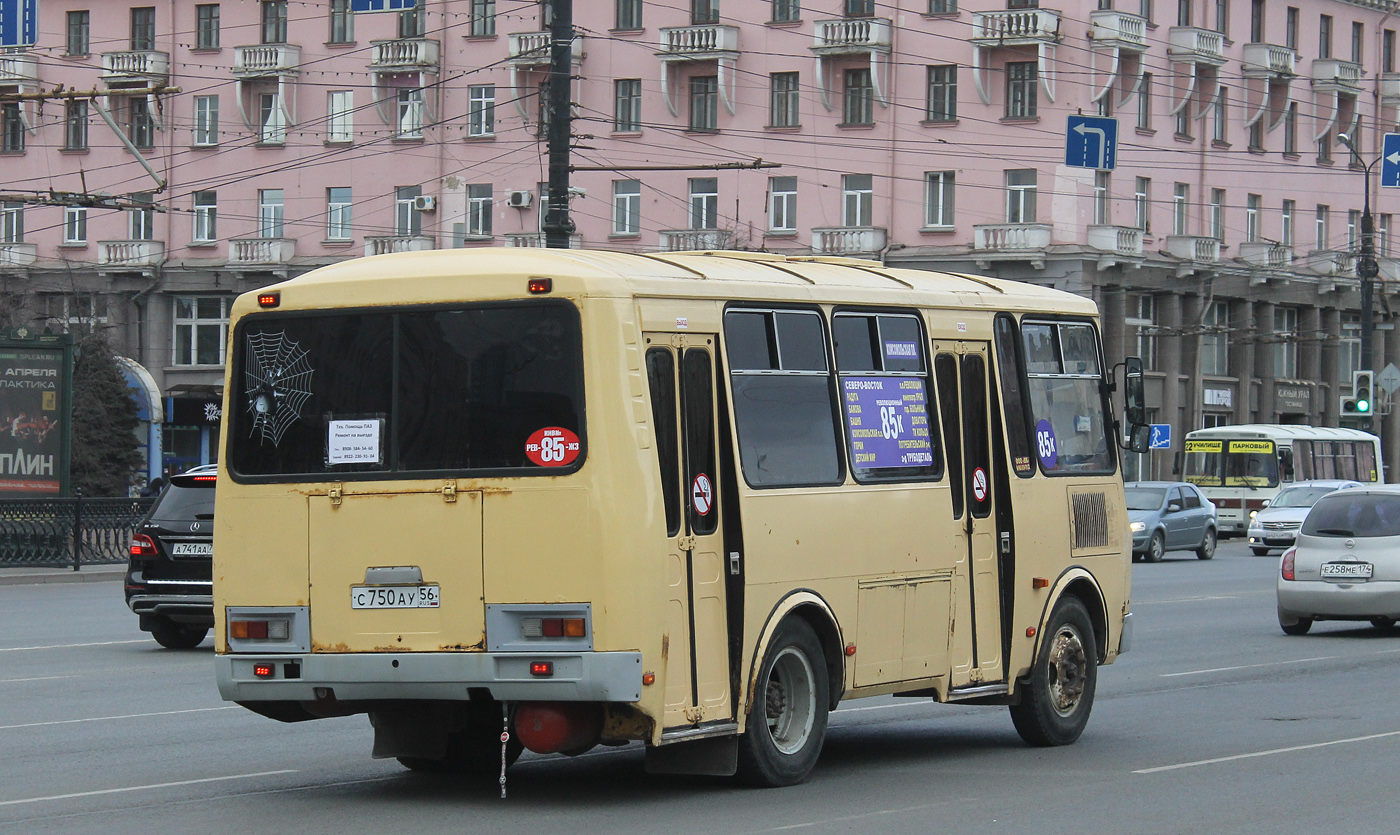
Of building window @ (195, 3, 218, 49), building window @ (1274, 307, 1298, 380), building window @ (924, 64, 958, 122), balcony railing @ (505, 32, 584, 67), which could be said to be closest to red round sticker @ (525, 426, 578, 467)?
building window @ (924, 64, 958, 122)

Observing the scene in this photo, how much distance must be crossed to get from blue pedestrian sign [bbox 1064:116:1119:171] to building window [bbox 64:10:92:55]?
3502cm

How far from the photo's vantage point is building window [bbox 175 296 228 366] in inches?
2461

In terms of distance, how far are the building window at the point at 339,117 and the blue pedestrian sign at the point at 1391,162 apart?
32218 millimetres

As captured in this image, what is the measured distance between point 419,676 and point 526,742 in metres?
0.57

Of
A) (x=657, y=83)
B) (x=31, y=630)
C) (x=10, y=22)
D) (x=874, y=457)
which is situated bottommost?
(x=31, y=630)

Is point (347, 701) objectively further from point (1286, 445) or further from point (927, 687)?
point (1286, 445)

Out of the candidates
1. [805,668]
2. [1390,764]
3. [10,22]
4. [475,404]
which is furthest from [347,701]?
[10,22]

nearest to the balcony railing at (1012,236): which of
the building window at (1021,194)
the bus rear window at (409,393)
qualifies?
the building window at (1021,194)

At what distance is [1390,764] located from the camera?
11422mm

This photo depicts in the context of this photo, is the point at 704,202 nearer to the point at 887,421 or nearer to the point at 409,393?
the point at 887,421

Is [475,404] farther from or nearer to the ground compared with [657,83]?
nearer to the ground

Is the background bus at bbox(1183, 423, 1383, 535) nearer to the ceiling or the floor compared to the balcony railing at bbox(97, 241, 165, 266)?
nearer to the floor

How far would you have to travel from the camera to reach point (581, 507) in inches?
360

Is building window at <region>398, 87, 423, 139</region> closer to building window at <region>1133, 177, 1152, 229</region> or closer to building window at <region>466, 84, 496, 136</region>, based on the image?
building window at <region>466, 84, 496, 136</region>
